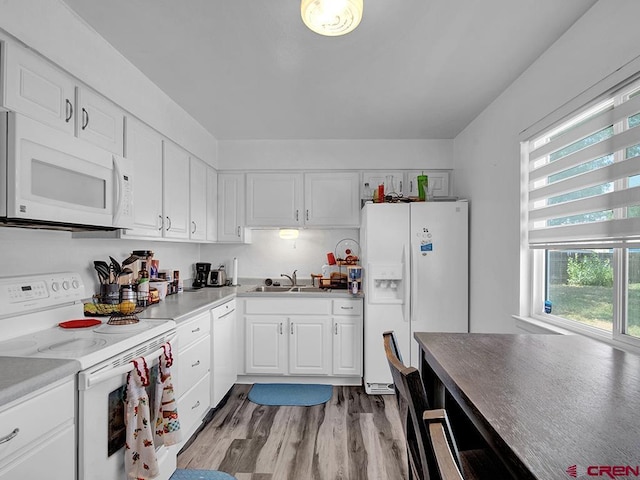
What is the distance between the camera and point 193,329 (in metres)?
2.35

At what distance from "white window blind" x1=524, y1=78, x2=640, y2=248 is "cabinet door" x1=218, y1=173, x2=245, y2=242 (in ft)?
8.63

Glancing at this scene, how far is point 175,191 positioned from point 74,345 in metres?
1.62

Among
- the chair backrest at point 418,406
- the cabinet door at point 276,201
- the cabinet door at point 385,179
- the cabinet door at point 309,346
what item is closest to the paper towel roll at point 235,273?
the cabinet door at point 276,201

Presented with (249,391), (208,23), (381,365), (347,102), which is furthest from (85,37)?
(381,365)

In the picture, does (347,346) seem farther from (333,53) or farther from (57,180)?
(57,180)

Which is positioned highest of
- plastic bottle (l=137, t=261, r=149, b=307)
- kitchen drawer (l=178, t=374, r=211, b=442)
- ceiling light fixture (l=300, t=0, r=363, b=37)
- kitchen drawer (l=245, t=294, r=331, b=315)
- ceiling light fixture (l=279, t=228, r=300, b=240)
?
ceiling light fixture (l=300, t=0, r=363, b=37)

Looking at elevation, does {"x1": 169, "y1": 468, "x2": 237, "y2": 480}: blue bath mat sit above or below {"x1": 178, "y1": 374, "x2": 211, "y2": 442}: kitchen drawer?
below

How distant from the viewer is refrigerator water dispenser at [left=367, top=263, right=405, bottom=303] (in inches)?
123

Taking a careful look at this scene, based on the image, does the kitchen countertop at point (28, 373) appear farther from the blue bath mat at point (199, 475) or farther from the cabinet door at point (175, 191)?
the cabinet door at point (175, 191)

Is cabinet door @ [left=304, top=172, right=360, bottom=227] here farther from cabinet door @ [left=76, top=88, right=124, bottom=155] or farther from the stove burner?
the stove burner

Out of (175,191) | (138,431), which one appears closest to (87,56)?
(175,191)

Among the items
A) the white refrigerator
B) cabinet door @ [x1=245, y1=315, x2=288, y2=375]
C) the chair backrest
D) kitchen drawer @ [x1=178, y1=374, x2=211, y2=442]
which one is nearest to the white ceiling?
the white refrigerator

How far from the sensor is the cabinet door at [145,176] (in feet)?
7.48

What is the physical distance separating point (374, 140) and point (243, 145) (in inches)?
54.0
